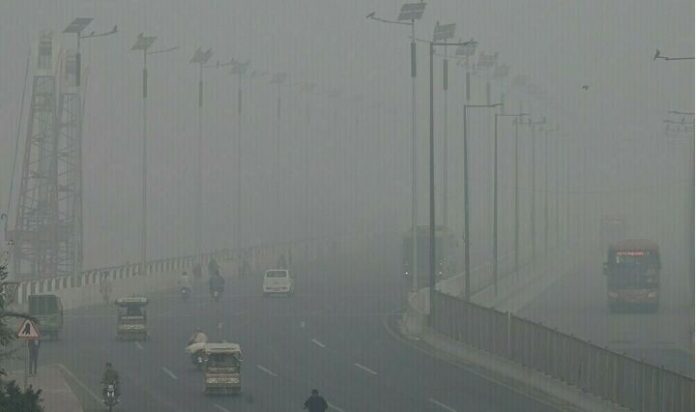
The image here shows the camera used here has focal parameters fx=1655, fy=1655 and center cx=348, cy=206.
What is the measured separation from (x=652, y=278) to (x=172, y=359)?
36668 millimetres

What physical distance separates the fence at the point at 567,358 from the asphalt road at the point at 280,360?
128 centimetres

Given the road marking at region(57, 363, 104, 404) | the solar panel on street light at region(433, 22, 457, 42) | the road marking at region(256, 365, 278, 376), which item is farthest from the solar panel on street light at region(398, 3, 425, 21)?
the road marking at region(57, 363, 104, 404)

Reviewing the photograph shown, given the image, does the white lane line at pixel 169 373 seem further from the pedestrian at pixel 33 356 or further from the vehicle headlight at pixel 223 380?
the vehicle headlight at pixel 223 380

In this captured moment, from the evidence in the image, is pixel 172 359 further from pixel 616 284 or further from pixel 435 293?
pixel 616 284

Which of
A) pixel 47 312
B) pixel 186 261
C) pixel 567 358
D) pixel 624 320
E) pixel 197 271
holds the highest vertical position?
pixel 567 358

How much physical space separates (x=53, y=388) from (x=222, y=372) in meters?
4.80

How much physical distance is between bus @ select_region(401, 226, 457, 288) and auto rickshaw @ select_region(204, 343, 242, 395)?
49038 millimetres

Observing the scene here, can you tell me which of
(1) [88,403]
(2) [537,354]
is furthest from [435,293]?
(1) [88,403]

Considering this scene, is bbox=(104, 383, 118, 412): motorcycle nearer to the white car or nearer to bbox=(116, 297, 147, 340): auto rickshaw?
bbox=(116, 297, 147, 340): auto rickshaw

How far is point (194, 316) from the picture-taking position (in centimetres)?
7681

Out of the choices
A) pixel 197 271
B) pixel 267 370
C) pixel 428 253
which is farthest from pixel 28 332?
pixel 197 271

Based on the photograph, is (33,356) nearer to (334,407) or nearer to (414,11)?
(334,407)

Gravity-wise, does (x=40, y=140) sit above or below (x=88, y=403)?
above

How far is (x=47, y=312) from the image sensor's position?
63812 millimetres
